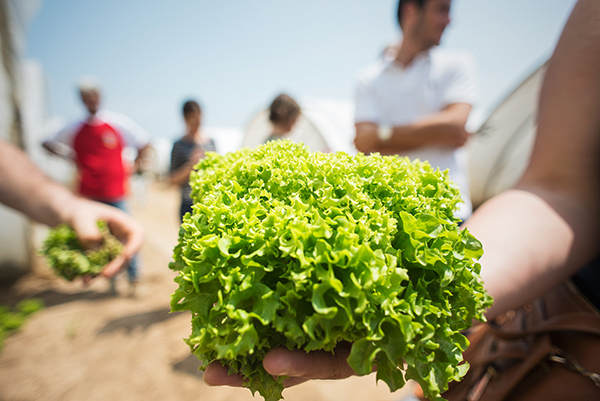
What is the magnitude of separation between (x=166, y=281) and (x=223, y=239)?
7221 millimetres

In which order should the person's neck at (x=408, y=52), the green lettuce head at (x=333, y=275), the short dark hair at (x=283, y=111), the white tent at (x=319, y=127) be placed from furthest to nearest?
the white tent at (x=319, y=127)
the short dark hair at (x=283, y=111)
the person's neck at (x=408, y=52)
the green lettuce head at (x=333, y=275)

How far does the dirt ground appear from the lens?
3994 millimetres

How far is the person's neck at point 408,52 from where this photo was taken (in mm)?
2922

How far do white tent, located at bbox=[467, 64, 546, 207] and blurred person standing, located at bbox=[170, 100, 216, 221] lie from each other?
374 inches

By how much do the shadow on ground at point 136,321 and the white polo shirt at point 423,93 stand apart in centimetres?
510

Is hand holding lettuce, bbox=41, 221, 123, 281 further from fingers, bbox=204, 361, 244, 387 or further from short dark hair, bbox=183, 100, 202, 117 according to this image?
fingers, bbox=204, 361, 244, 387

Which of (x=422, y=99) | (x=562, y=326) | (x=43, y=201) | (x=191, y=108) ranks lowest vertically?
(x=562, y=326)

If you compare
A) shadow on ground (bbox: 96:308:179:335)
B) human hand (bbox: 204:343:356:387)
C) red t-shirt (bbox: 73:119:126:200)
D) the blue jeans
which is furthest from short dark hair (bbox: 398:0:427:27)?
shadow on ground (bbox: 96:308:179:335)

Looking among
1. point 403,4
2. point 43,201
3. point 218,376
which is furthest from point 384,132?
point 43,201

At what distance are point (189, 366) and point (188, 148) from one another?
3.48 metres

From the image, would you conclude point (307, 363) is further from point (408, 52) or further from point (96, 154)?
point (96, 154)

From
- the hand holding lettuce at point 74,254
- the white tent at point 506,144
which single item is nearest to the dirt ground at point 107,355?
the hand holding lettuce at point 74,254

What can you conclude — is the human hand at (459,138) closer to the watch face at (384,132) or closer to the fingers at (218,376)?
the watch face at (384,132)

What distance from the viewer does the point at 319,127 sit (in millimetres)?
10859
